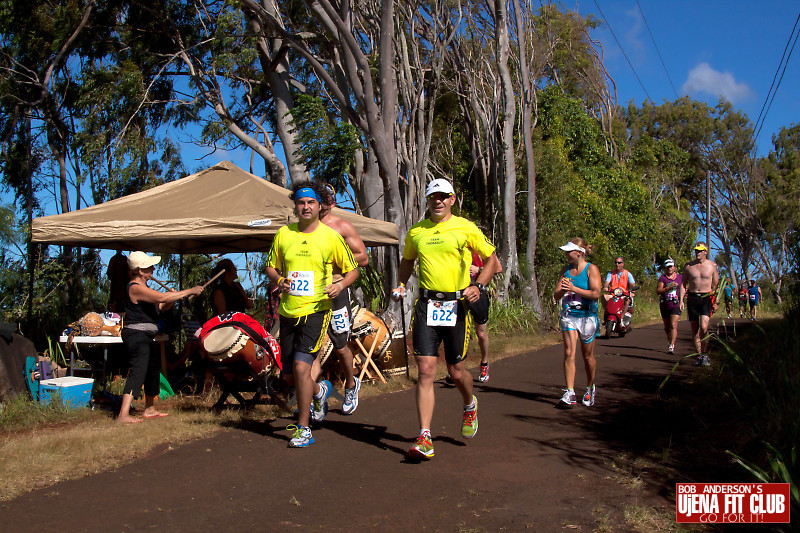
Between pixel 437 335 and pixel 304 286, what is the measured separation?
3.97 feet

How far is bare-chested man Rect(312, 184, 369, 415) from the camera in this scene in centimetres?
704

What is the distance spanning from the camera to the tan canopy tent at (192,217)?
8.55 meters

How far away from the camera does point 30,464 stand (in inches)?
216

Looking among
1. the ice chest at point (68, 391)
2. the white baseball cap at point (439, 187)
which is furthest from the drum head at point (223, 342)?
the white baseball cap at point (439, 187)

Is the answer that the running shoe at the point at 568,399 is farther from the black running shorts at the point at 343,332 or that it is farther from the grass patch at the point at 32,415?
the grass patch at the point at 32,415

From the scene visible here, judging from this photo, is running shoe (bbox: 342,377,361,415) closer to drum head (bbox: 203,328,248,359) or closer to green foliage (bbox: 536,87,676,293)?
drum head (bbox: 203,328,248,359)

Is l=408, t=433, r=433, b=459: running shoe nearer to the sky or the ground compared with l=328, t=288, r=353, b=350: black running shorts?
nearer to the ground

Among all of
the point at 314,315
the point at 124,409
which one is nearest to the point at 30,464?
the point at 124,409

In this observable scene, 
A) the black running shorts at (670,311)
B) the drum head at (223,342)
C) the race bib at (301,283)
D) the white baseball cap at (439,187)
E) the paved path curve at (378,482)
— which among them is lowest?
the paved path curve at (378,482)

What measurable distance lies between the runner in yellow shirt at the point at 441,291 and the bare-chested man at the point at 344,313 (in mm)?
1211

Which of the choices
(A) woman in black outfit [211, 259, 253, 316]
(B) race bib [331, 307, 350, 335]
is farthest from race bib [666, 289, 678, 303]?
(B) race bib [331, 307, 350, 335]

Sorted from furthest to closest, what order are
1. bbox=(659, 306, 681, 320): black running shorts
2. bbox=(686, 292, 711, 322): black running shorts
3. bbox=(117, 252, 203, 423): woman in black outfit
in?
1. bbox=(659, 306, 681, 320): black running shorts
2. bbox=(686, 292, 711, 322): black running shorts
3. bbox=(117, 252, 203, 423): woman in black outfit

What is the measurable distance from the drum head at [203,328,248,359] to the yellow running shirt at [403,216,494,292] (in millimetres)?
2444

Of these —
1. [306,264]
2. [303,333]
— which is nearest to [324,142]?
[306,264]
